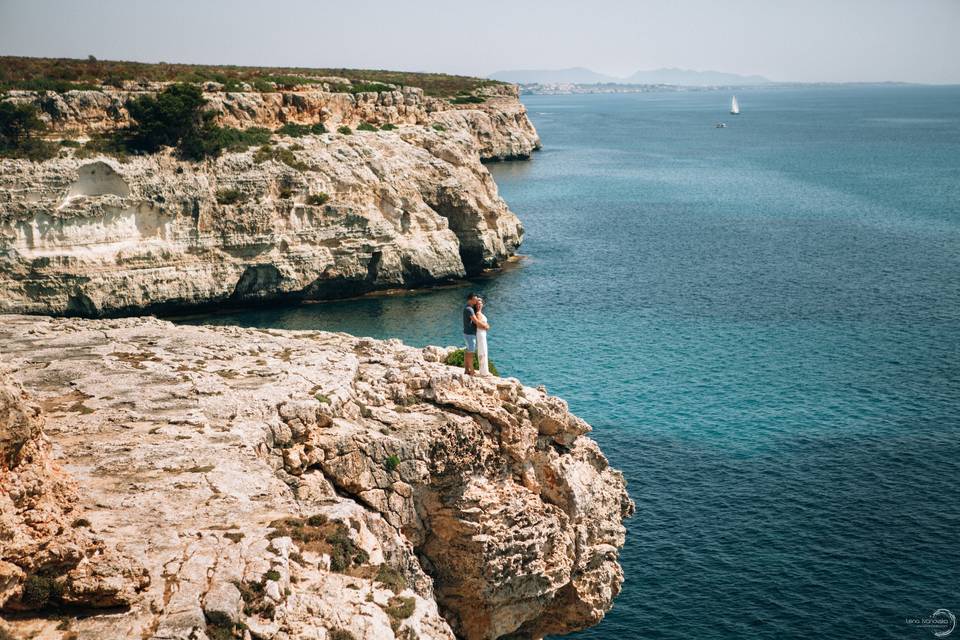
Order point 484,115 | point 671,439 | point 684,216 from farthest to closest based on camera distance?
1. point 484,115
2. point 684,216
3. point 671,439

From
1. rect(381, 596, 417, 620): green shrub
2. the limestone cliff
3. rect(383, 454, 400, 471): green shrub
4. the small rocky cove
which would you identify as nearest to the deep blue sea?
the limestone cliff

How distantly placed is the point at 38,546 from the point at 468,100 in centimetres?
16717

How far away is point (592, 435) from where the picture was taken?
4819 cm

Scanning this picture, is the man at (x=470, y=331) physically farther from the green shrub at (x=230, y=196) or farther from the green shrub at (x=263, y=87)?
the green shrub at (x=263, y=87)

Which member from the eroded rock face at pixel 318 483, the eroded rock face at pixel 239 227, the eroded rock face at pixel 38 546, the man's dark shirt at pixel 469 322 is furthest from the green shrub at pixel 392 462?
the eroded rock face at pixel 239 227

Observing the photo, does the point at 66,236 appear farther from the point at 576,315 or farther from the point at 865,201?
the point at 865,201

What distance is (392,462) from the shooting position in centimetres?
2388

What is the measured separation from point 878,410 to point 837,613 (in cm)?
1990

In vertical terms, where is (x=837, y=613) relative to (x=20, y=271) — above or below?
below

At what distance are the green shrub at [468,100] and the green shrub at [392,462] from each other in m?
152

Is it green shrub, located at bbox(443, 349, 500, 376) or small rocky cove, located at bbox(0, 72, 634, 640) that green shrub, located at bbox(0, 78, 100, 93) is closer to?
small rocky cove, located at bbox(0, 72, 634, 640)

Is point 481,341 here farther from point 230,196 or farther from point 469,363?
point 230,196

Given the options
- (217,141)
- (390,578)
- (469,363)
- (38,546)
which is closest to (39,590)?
(38,546)

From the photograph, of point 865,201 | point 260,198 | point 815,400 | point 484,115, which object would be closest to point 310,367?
point 815,400
